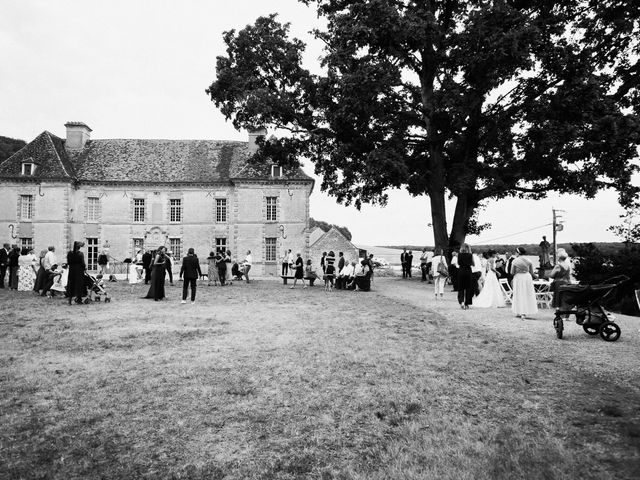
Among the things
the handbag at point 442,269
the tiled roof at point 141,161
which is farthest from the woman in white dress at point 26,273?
the tiled roof at point 141,161

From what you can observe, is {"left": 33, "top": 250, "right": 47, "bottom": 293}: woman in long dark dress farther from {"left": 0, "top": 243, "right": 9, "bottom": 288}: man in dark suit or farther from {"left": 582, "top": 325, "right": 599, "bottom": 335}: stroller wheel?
{"left": 582, "top": 325, "right": 599, "bottom": 335}: stroller wheel

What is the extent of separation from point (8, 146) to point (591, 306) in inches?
2845

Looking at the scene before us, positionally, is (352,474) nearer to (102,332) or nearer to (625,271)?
(102,332)

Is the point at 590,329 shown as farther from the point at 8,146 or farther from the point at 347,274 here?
the point at 8,146

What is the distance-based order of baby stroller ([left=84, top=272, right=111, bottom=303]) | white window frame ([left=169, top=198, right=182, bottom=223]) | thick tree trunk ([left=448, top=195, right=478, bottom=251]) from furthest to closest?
white window frame ([left=169, top=198, right=182, bottom=223]) < thick tree trunk ([left=448, top=195, right=478, bottom=251]) < baby stroller ([left=84, top=272, right=111, bottom=303])

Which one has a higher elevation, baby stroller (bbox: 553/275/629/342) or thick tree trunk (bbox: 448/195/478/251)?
thick tree trunk (bbox: 448/195/478/251)

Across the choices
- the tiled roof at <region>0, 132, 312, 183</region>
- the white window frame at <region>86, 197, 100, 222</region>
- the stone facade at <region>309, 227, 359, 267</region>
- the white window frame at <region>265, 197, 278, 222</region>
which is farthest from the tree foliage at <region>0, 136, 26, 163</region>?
the stone facade at <region>309, 227, 359, 267</region>

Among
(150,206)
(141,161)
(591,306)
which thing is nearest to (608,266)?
(591,306)

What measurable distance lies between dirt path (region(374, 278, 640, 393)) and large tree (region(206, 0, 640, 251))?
8.60 metres

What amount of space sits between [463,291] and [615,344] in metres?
5.00

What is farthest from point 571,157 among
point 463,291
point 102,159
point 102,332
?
point 102,159

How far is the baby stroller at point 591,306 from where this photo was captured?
773 cm

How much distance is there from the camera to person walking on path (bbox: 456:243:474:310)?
39.8 ft

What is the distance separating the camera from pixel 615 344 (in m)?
7.50
